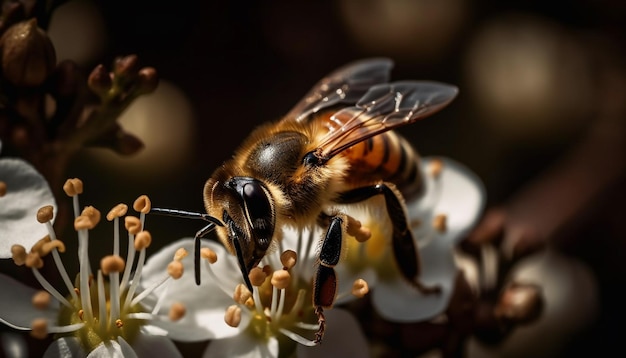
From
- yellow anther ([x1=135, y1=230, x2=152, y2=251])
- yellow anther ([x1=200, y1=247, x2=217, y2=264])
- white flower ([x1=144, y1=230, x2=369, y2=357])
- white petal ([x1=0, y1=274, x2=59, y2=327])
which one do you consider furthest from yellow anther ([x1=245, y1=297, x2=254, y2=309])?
white petal ([x1=0, y1=274, x2=59, y2=327])

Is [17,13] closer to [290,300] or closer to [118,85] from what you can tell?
[118,85]

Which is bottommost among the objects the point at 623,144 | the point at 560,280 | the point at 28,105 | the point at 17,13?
the point at 560,280

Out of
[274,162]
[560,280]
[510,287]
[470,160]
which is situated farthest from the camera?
[470,160]

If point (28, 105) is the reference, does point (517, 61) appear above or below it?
below

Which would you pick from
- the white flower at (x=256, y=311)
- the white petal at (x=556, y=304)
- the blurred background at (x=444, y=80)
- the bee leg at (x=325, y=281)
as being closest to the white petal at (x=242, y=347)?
the white flower at (x=256, y=311)

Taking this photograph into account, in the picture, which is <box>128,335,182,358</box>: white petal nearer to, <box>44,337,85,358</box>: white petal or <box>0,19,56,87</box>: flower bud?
<box>44,337,85,358</box>: white petal

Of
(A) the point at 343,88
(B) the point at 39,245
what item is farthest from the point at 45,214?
(A) the point at 343,88

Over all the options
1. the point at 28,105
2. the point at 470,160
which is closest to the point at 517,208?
the point at 470,160
